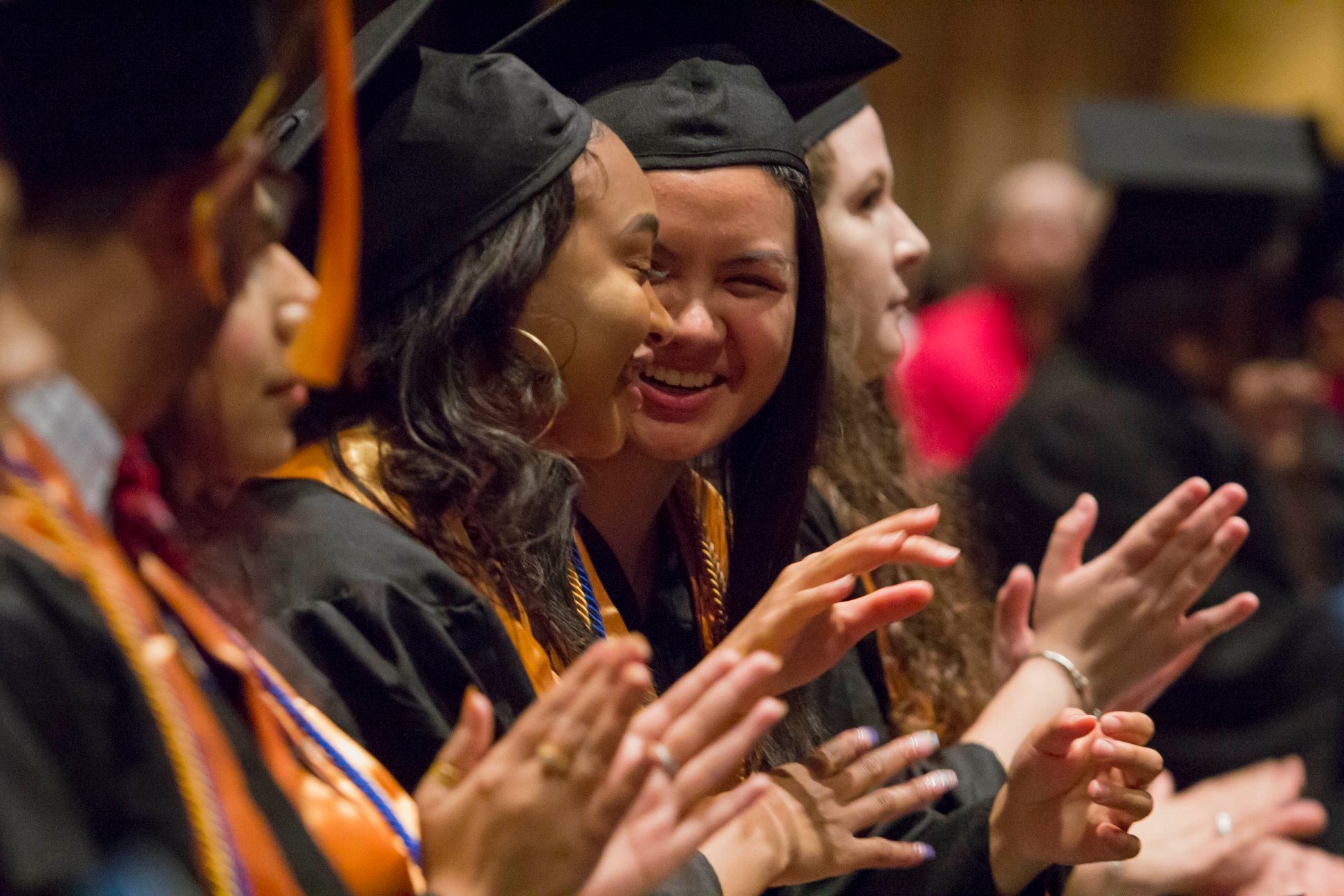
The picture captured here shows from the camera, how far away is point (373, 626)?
4.47 ft

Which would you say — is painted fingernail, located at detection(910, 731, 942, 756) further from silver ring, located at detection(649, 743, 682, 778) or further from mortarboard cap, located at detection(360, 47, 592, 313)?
mortarboard cap, located at detection(360, 47, 592, 313)

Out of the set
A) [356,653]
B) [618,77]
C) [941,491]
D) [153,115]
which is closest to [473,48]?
[618,77]

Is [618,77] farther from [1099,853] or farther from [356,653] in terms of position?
[1099,853]

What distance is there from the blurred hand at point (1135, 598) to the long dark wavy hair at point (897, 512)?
0.28 feet

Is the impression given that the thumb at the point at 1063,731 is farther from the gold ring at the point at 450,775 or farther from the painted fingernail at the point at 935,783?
the gold ring at the point at 450,775

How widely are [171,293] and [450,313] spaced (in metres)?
0.55

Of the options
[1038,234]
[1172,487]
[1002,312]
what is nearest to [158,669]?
[1172,487]

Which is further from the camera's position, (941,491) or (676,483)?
(941,491)

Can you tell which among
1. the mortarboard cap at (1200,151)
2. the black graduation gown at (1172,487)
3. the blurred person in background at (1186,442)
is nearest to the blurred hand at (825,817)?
the blurred person in background at (1186,442)

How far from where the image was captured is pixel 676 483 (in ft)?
6.19

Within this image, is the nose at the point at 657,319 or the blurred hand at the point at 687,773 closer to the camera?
the blurred hand at the point at 687,773

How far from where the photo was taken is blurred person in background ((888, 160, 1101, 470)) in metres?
4.30

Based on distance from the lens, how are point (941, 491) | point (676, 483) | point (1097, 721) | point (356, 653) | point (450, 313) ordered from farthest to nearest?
point (941, 491) < point (676, 483) < point (1097, 721) < point (450, 313) < point (356, 653)

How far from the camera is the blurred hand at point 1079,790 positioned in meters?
1.54
